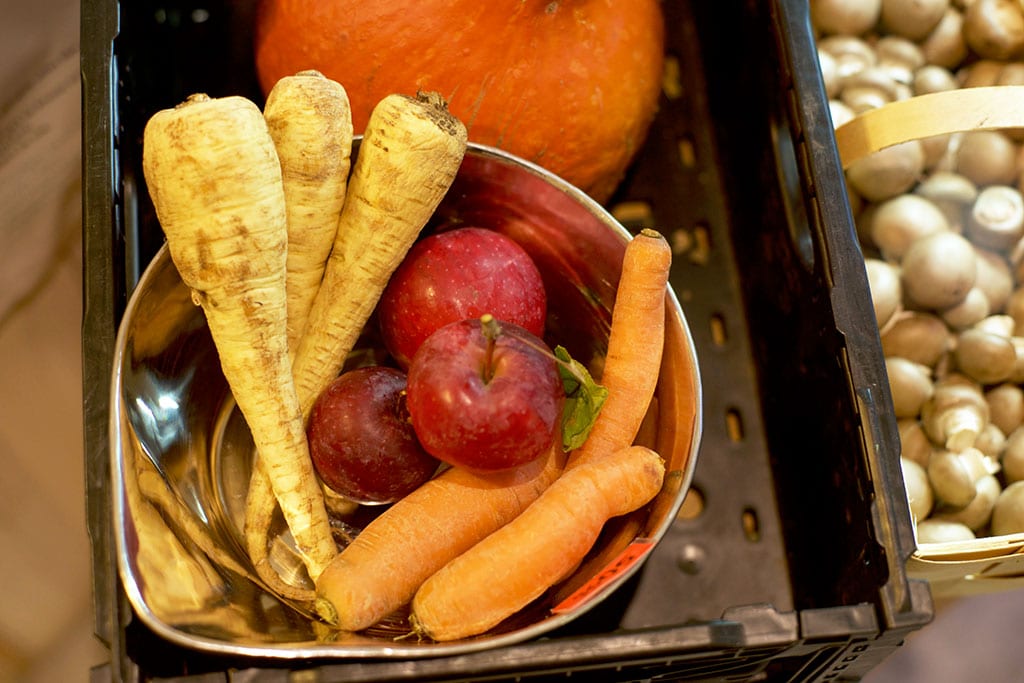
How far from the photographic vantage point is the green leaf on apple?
559mm

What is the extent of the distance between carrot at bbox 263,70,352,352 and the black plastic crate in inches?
4.9

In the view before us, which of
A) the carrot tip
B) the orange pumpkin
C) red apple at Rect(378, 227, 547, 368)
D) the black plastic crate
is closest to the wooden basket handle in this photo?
the black plastic crate

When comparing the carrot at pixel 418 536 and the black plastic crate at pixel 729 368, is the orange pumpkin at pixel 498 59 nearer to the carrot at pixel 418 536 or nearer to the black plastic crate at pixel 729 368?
the black plastic crate at pixel 729 368

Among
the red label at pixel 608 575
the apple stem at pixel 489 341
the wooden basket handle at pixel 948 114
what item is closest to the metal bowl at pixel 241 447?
the red label at pixel 608 575

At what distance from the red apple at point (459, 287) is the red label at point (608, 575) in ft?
0.53

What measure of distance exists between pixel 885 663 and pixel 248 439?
22.9 inches

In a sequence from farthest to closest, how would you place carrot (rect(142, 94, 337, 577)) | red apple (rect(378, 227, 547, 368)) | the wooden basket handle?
the wooden basket handle, red apple (rect(378, 227, 547, 368)), carrot (rect(142, 94, 337, 577))

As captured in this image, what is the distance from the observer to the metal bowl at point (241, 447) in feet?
1.63

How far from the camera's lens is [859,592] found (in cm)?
59

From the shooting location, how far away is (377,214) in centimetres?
58

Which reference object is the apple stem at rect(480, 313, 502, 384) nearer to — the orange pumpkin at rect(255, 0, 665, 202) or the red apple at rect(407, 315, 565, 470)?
the red apple at rect(407, 315, 565, 470)

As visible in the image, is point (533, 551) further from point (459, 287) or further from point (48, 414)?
point (48, 414)

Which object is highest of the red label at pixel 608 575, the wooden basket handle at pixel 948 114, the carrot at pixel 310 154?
the carrot at pixel 310 154

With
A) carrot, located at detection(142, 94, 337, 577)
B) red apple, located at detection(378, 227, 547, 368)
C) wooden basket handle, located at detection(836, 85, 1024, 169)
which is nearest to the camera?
carrot, located at detection(142, 94, 337, 577)
